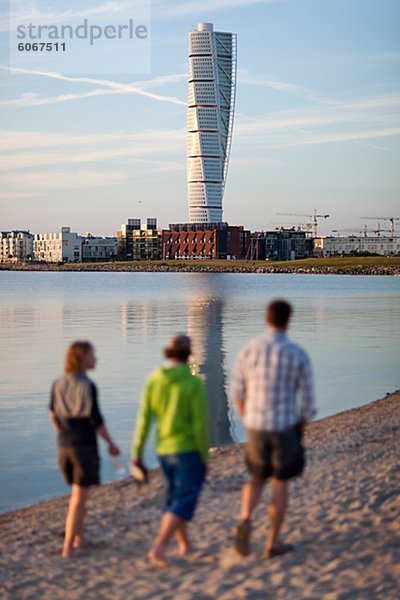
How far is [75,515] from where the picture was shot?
24.7 ft

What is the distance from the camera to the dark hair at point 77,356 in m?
6.78

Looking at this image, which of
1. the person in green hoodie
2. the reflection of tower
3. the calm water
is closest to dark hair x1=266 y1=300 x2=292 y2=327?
the person in green hoodie

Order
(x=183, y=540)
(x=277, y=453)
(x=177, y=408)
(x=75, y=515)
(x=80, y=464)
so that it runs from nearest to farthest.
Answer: (x=177, y=408) < (x=277, y=453) < (x=80, y=464) < (x=183, y=540) < (x=75, y=515)

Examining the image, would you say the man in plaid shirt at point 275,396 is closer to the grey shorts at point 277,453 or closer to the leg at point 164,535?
the grey shorts at point 277,453

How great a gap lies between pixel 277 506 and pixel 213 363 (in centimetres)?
1971

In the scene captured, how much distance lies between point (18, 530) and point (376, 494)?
12.0ft

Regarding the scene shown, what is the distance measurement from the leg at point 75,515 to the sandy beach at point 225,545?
14 cm

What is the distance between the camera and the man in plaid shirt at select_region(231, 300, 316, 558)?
650cm

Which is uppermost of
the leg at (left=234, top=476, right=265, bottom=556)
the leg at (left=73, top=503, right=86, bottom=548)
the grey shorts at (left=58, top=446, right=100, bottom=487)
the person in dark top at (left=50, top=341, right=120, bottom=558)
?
the person in dark top at (left=50, top=341, right=120, bottom=558)

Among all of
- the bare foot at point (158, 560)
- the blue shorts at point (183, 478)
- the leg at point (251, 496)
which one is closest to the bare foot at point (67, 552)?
the bare foot at point (158, 560)

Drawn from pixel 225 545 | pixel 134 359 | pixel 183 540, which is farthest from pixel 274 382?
pixel 134 359

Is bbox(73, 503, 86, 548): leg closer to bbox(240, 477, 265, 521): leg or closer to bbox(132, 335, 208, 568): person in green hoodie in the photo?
bbox(132, 335, 208, 568): person in green hoodie

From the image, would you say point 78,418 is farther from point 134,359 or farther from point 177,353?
point 134,359

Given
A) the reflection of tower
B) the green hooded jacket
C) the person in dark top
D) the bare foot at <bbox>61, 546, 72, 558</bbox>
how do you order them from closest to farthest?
the green hooded jacket
the person in dark top
the bare foot at <bbox>61, 546, 72, 558</bbox>
the reflection of tower
